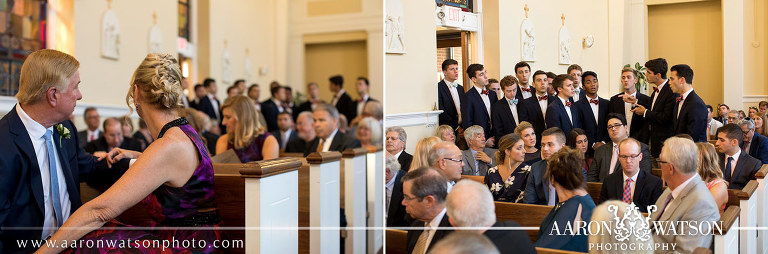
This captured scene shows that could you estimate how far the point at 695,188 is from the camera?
165 centimetres

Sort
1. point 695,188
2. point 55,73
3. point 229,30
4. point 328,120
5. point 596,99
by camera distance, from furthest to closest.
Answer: point 229,30
point 328,120
point 55,73
point 596,99
point 695,188

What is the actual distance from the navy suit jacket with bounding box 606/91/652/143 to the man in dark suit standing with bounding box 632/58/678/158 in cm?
1

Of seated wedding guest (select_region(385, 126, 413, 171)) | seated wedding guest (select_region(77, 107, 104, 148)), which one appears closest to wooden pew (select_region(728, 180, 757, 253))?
seated wedding guest (select_region(385, 126, 413, 171))

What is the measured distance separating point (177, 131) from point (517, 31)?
47.7 inches

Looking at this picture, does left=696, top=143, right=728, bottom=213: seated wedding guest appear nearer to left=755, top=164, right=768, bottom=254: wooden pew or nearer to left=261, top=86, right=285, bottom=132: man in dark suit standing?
left=755, top=164, right=768, bottom=254: wooden pew

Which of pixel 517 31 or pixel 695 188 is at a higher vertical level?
pixel 517 31

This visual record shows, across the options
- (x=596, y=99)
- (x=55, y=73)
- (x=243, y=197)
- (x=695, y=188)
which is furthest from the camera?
(x=243, y=197)

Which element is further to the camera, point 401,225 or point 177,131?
point 177,131

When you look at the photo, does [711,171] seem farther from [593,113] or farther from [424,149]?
[424,149]

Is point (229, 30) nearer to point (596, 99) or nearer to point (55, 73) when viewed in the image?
point (55, 73)

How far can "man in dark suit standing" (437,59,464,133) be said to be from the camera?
187 cm

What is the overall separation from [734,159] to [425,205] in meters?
Result: 0.88

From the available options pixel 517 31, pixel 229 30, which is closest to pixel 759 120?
pixel 517 31

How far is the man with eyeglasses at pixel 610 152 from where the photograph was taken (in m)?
1.75
